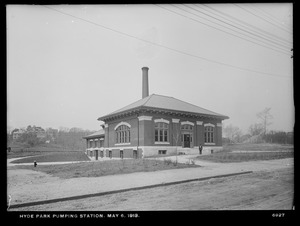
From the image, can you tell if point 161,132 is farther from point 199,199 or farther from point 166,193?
point 199,199

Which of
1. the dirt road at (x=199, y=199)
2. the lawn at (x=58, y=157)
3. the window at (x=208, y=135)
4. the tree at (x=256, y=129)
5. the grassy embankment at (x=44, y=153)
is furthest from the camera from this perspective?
the window at (x=208, y=135)

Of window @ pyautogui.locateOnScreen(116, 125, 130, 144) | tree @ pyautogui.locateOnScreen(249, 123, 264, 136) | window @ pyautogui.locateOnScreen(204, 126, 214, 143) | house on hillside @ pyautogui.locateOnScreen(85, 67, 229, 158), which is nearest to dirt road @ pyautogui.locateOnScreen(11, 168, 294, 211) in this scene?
tree @ pyautogui.locateOnScreen(249, 123, 264, 136)

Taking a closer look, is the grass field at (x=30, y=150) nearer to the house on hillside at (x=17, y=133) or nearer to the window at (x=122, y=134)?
the house on hillside at (x=17, y=133)

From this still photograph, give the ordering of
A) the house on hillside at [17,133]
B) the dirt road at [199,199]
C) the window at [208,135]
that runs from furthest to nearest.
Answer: the window at [208,135]
the house on hillside at [17,133]
the dirt road at [199,199]

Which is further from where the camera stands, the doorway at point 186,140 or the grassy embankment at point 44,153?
the doorway at point 186,140

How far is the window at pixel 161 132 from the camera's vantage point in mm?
15492

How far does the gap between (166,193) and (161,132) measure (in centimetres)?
899

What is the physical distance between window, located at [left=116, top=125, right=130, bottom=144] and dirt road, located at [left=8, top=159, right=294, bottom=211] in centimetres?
663

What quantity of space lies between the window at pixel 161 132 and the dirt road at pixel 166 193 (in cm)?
711

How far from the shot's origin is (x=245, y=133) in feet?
30.0

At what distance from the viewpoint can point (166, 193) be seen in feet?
21.6

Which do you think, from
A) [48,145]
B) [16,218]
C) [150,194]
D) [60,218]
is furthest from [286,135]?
[48,145]

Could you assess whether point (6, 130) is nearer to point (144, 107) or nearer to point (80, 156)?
point (80, 156)

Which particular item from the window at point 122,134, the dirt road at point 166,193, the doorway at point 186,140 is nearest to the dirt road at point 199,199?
the dirt road at point 166,193
